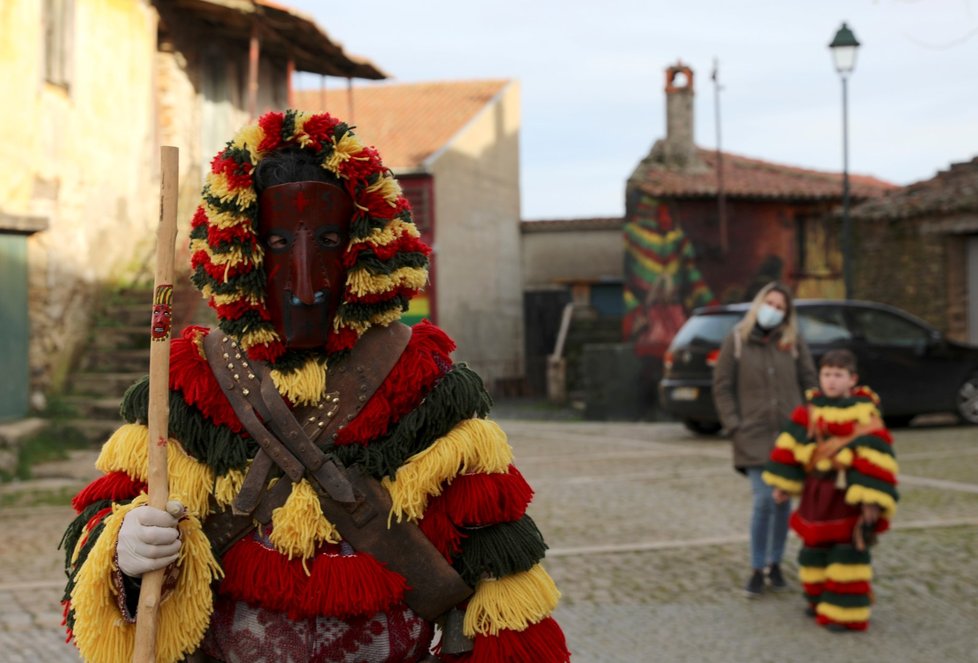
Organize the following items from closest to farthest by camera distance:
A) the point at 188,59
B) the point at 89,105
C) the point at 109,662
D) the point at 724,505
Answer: the point at 109,662, the point at 724,505, the point at 89,105, the point at 188,59

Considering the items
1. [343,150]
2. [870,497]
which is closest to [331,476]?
[343,150]

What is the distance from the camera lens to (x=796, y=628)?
6258 mm

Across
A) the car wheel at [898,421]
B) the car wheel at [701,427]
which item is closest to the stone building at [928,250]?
the car wheel at [898,421]

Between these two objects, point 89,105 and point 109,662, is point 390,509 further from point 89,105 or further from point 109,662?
point 89,105

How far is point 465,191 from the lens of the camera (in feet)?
100

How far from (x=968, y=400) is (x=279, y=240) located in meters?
15.5

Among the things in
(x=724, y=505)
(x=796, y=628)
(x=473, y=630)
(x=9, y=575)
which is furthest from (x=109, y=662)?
(x=724, y=505)

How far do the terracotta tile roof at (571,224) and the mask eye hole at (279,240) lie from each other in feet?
92.5

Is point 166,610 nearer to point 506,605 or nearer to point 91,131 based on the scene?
point 506,605

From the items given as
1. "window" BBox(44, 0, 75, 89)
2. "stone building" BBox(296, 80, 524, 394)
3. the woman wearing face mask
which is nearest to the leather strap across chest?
the woman wearing face mask

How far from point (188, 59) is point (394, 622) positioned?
16.0 metres

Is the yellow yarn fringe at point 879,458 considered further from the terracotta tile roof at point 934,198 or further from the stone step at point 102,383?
the terracotta tile roof at point 934,198

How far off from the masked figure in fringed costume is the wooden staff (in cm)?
8

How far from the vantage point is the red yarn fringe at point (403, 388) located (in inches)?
100
